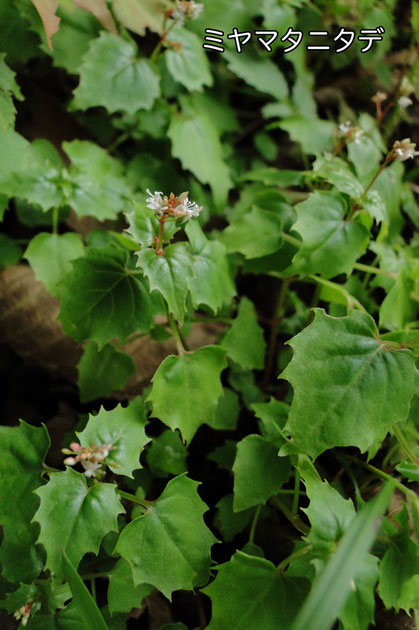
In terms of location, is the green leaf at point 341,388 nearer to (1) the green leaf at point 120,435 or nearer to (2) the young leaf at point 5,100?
(1) the green leaf at point 120,435

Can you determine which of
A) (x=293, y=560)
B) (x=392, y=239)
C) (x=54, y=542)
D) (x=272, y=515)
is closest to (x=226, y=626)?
(x=293, y=560)

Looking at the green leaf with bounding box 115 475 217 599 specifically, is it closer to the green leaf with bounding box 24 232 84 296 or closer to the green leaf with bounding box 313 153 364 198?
the green leaf with bounding box 24 232 84 296

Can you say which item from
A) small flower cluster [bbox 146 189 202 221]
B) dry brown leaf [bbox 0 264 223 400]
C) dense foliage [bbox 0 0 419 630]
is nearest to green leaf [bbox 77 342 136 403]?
dense foliage [bbox 0 0 419 630]

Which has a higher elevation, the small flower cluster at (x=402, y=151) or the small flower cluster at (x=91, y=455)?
the small flower cluster at (x=402, y=151)

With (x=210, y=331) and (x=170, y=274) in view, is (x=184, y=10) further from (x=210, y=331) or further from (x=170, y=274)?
(x=210, y=331)

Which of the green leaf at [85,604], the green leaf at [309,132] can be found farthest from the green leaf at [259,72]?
the green leaf at [85,604]

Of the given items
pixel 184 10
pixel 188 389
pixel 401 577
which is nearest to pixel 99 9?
pixel 184 10
